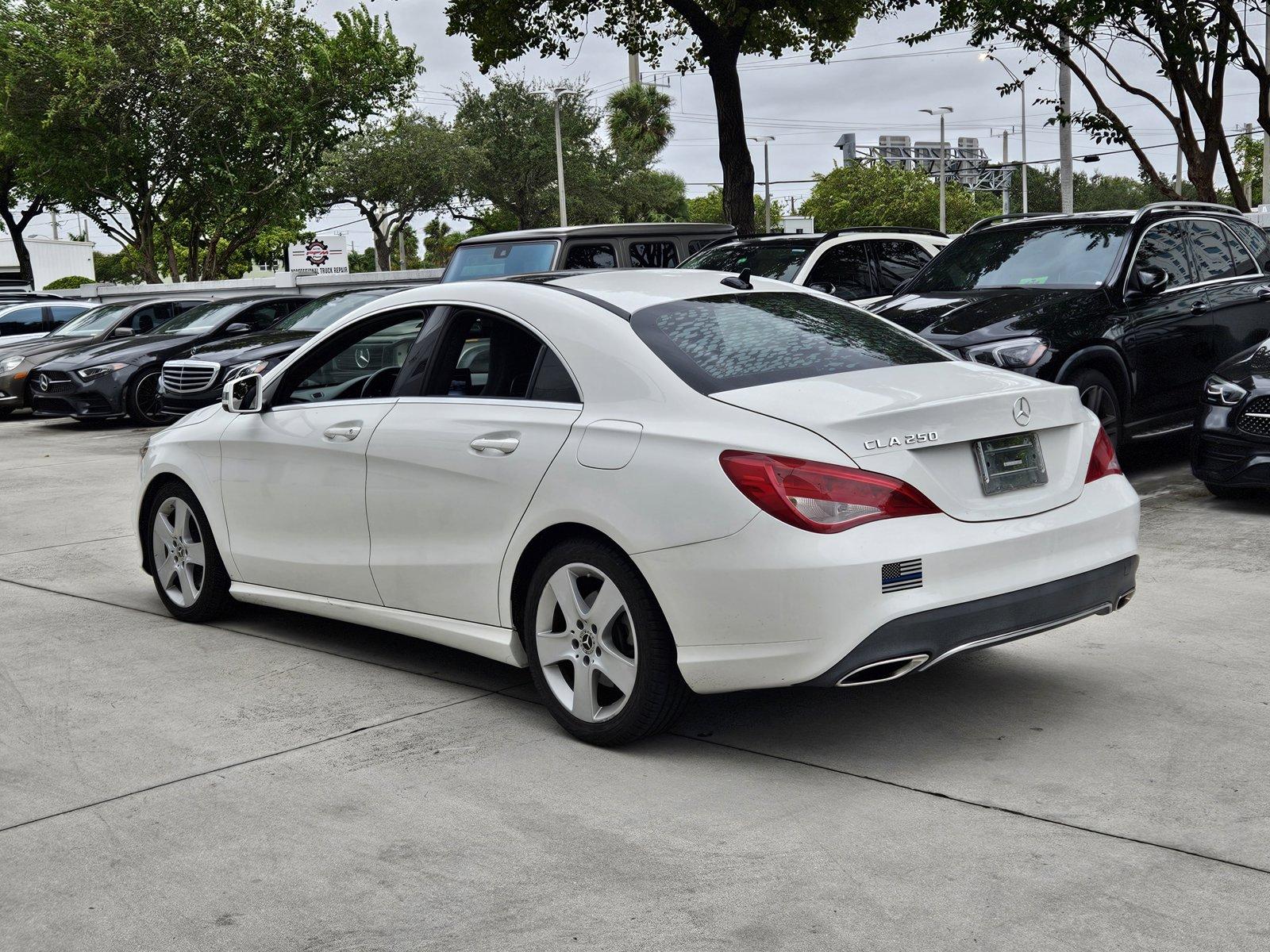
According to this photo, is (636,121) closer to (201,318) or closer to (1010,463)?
(201,318)

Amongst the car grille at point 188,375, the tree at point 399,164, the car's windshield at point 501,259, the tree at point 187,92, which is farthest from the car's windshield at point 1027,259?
the tree at point 399,164

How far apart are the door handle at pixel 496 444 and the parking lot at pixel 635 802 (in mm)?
958

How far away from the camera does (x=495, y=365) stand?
5.15 meters

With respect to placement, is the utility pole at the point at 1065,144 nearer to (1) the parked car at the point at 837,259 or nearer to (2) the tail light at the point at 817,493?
(1) the parked car at the point at 837,259

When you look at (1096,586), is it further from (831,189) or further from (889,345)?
(831,189)

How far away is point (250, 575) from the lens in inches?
243

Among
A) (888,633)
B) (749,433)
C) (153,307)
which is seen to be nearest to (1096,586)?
(888,633)

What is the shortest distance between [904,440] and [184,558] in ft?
12.4

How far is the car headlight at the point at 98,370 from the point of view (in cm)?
1733

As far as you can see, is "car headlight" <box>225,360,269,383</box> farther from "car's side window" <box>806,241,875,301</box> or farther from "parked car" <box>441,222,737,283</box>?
"car's side window" <box>806,241,875,301</box>

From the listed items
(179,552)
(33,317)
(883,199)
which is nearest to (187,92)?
(33,317)

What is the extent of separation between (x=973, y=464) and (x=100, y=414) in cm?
1496

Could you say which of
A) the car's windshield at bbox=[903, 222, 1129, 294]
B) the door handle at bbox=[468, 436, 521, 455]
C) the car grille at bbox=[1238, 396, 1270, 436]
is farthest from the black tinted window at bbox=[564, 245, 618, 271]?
the door handle at bbox=[468, 436, 521, 455]

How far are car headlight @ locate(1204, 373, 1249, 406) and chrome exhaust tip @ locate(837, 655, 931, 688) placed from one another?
507 centimetres
